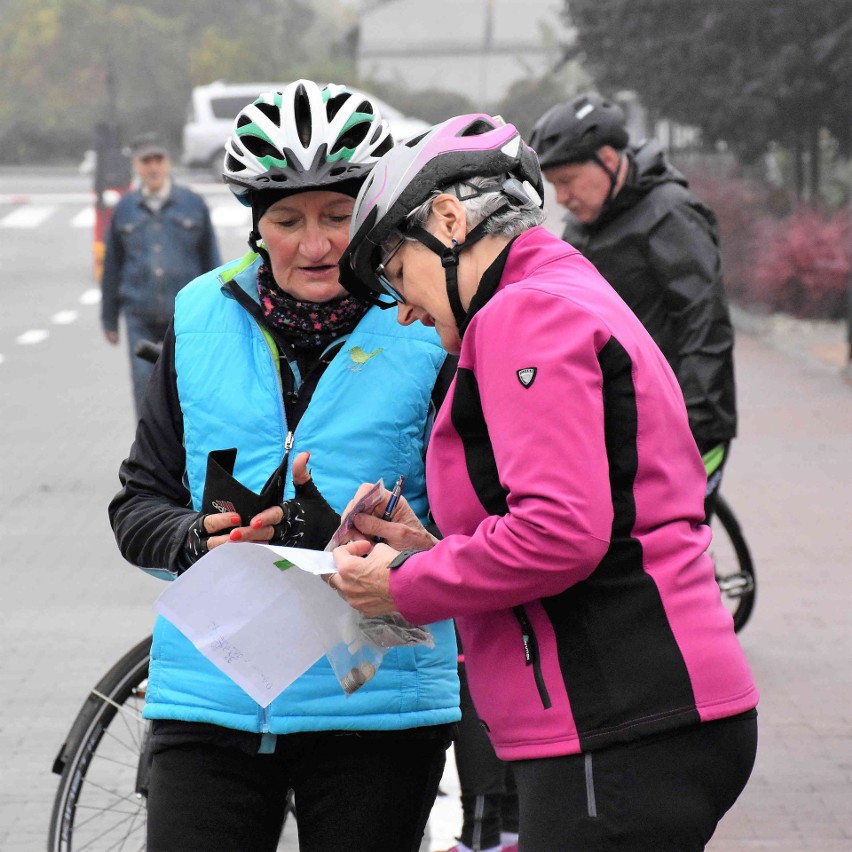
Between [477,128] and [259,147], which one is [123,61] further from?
[477,128]

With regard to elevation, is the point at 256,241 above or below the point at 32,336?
above

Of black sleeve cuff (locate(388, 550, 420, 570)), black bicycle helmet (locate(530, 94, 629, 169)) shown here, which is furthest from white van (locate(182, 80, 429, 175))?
black sleeve cuff (locate(388, 550, 420, 570))

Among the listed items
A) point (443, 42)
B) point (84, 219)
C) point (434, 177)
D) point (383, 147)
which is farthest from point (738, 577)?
point (443, 42)

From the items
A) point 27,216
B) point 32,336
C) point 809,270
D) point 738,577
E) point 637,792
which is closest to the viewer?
point 637,792

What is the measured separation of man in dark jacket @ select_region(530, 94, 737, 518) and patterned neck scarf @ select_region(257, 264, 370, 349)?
2842mm

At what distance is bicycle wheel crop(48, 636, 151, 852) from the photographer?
392 cm

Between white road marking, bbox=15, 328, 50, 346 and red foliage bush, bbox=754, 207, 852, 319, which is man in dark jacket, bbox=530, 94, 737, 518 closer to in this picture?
white road marking, bbox=15, 328, 50, 346

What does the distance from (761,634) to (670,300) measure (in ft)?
6.44

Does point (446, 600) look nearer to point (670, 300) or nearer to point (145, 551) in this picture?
point (145, 551)

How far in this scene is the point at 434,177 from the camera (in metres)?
2.41

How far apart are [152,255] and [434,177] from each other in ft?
26.7

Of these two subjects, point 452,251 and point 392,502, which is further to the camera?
point 392,502

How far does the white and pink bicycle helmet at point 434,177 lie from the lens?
7.91 ft

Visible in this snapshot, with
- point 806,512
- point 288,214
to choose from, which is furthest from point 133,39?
point 288,214
